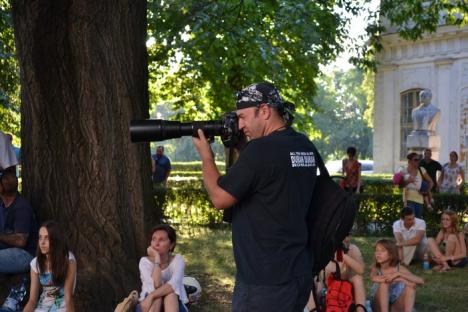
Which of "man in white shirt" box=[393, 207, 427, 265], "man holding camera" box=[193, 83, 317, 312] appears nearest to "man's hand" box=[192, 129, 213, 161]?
"man holding camera" box=[193, 83, 317, 312]

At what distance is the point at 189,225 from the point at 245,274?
12.2 meters

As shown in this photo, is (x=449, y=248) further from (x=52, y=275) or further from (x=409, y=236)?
(x=52, y=275)

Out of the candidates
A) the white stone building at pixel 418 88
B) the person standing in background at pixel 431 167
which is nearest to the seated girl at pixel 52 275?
the person standing in background at pixel 431 167

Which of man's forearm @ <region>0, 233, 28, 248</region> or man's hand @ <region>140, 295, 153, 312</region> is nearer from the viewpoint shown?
man's hand @ <region>140, 295, 153, 312</region>

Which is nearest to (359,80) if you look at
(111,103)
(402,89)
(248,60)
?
(402,89)

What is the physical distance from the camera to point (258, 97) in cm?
371

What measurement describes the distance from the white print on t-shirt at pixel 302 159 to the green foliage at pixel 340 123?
239ft

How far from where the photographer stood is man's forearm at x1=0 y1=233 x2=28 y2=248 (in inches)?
261

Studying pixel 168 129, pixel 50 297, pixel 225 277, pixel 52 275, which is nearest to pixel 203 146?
Result: pixel 168 129

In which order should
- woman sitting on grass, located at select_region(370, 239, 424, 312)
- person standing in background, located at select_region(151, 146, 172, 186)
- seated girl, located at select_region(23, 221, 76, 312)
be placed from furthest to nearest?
person standing in background, located at select_region(151, 146, 172, 186)
woman sitting on grass, located at select_region(370, 239, 424, 312)
seated girl, located at select_region(23, 221, 76, 312)

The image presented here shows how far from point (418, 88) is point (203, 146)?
30.1m

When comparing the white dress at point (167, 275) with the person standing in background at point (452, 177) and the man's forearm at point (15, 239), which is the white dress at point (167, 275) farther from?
the person standing in background at point (452, 177)

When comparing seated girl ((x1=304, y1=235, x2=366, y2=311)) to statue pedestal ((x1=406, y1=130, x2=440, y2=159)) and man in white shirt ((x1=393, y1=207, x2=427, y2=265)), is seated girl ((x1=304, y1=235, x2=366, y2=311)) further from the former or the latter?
statue pedestal ((x1=406, y1=130, x2=440, y2=159))

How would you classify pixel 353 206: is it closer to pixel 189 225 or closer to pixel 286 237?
pixel 286 237
